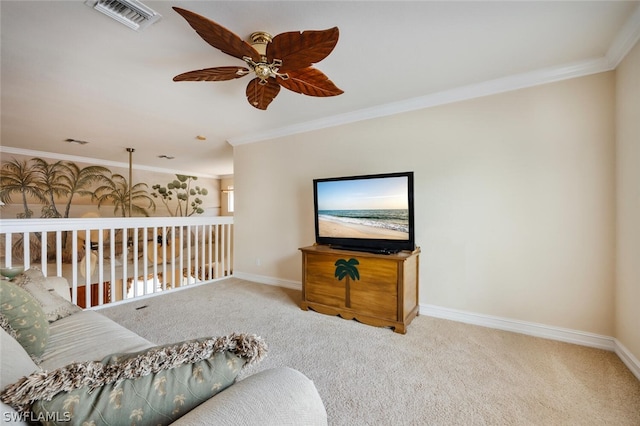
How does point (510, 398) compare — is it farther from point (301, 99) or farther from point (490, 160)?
point (301, 99)

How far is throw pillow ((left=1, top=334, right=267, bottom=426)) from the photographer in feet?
1.77

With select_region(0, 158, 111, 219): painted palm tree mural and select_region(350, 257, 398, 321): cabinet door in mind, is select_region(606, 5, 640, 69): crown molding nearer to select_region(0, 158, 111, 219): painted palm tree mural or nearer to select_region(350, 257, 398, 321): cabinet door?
select_region(350, 257, 398, 321): cabinet door

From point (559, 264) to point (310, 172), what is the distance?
9.14ft

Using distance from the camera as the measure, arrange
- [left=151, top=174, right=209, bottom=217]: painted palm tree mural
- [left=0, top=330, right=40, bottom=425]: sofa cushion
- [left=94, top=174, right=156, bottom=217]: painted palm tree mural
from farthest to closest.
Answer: [left=151, top=174, right=209, bottom=217]: painted palm tree mural < [left=94, top=174, right=156, bottom=217]: painted palm tree mural < [left=0, top=330, right=40, bottom=425]: sofa cushion

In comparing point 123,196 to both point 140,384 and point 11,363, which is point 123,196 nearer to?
point 11,363

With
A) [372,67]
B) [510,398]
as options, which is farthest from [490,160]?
[510,398]

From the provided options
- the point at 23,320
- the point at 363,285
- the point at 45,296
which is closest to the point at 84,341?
the point at 23,320

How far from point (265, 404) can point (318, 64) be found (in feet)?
7.71

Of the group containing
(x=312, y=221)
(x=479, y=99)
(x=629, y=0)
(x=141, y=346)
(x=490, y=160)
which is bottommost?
(x=141, y=346)

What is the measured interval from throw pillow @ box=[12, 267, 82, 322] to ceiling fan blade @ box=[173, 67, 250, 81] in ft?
5.29

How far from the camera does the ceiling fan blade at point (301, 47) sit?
4.67 feet

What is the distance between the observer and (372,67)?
2.23m

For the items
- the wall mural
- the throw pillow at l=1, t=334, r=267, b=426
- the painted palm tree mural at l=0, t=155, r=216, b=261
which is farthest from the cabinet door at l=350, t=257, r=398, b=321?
the wall mural

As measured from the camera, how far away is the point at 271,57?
5.49 feet
